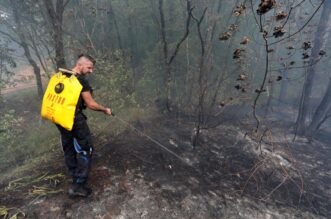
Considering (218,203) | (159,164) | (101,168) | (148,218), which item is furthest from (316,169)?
(101,168)

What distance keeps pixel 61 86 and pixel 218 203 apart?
350cm

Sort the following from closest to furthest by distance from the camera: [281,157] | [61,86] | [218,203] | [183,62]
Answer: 1. [61,86]
2. [218,203]
3. [281,157]
4. [183,62]

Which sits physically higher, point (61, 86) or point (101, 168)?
point (61, 86)

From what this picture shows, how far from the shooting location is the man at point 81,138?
3.99 meters

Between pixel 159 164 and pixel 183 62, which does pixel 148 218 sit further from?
pixel 183 62

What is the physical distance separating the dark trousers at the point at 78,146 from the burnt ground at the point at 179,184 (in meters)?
0.46

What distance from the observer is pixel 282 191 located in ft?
18.4

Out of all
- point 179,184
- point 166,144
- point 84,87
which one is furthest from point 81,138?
point 166,144

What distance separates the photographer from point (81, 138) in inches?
160

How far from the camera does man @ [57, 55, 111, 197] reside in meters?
3.99

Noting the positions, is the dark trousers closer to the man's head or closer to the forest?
the forest

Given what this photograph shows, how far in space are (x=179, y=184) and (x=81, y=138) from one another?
7.15 ft

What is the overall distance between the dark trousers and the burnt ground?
1.50 feet

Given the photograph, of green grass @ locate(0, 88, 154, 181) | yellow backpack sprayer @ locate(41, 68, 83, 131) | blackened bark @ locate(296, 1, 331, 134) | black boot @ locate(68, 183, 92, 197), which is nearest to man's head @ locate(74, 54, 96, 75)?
yellow backpack sprayer @ locate(41, 68, 83, 131)
